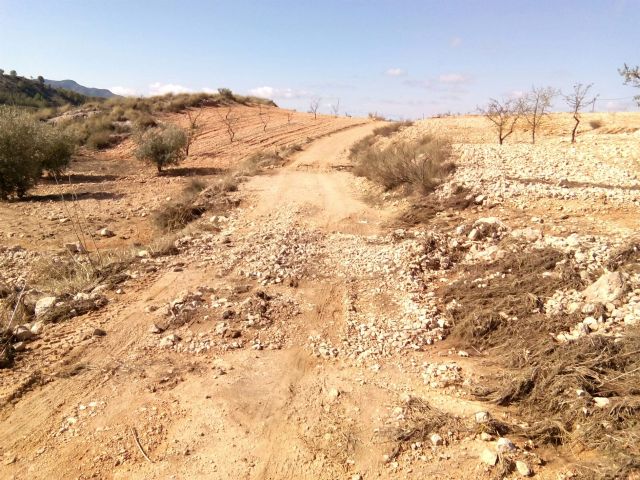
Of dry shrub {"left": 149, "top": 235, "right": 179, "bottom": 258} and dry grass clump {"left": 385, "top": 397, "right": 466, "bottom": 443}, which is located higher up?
dry shrub {"left": 149, "top": 235, "right": 179, "bottom": 258}

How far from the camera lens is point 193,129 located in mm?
21594

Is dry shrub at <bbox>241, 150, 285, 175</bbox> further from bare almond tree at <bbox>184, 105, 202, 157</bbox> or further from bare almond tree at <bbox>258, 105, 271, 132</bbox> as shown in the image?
bare almond tree at <bbox>258, 105, 271, 132</bbox>

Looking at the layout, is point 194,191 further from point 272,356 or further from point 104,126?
point 104,126

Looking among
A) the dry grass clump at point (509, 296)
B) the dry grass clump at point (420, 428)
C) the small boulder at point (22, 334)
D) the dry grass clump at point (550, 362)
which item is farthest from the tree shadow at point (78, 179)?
the dry grass clump at point (420, 428)

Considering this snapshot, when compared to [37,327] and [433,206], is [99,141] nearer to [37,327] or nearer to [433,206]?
[433,206]

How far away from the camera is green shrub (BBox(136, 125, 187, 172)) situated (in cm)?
1530

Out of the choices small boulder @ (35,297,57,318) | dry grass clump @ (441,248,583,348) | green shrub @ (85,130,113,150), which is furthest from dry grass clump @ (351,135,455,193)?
green shrub @ (85,130,113,150)

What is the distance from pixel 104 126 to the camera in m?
21.8

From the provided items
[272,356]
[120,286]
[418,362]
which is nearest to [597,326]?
[418,362]

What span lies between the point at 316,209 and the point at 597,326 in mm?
6315

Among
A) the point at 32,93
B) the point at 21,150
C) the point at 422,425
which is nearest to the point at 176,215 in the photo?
the point at 21,150

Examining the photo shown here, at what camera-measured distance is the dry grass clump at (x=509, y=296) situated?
181 inches

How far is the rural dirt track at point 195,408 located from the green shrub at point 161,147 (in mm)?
10651

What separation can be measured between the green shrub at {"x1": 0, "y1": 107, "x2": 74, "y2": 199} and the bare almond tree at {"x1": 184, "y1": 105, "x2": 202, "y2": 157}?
5086 millimetres
